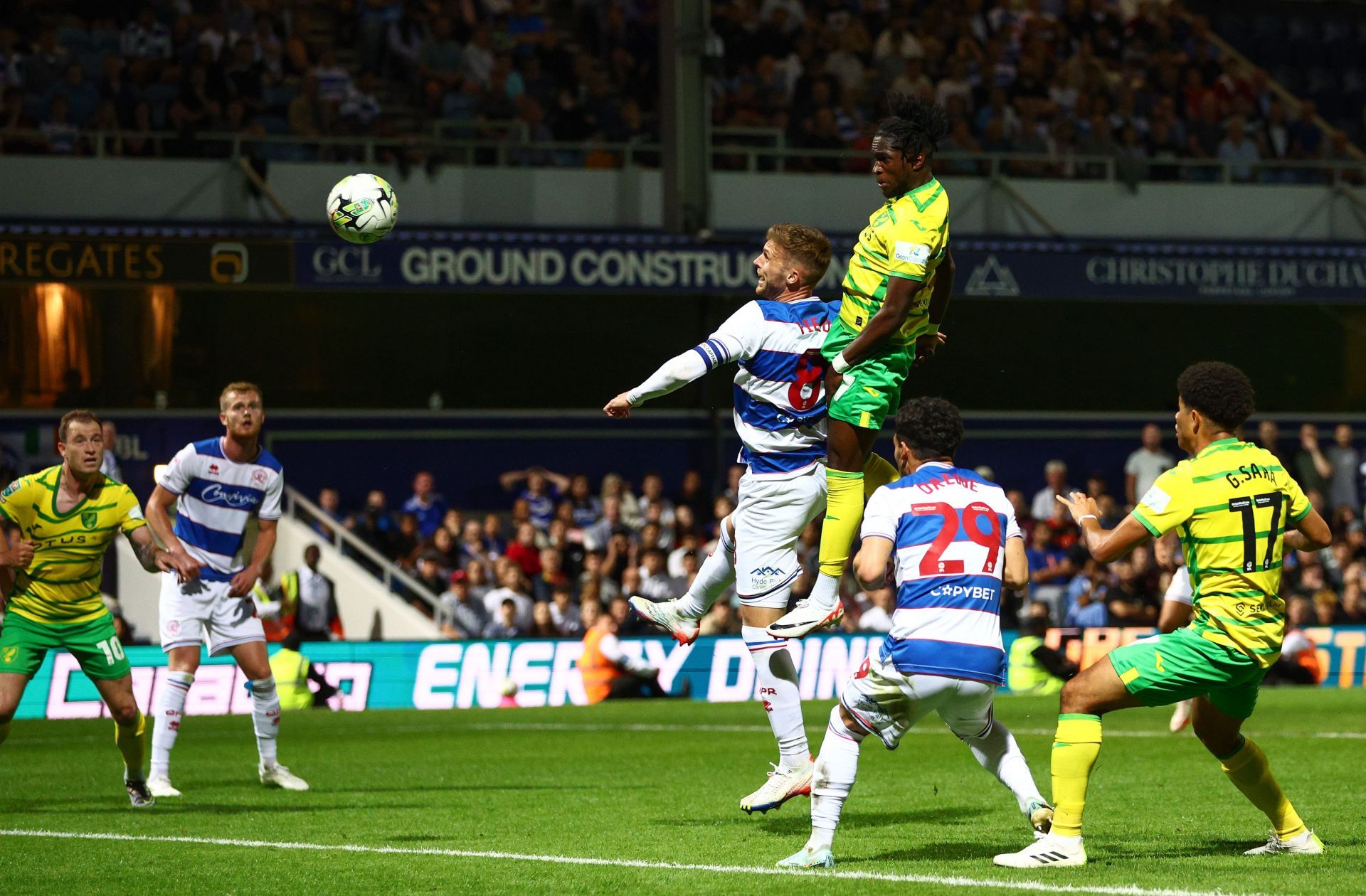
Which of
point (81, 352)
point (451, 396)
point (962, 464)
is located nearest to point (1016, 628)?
point (962, 464)

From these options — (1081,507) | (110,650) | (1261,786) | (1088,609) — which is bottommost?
(1088,609)

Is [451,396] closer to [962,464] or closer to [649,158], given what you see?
[649,158]

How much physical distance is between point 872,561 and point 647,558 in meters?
13.4

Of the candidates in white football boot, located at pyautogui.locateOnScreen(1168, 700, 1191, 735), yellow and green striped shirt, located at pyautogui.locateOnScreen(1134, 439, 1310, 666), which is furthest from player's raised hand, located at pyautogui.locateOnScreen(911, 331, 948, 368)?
white football boot, located at pyautogui.locateOnScreen(1168, 700, 1191, 735)

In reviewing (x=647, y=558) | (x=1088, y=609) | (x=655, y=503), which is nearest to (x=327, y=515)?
(x=655, y=503)

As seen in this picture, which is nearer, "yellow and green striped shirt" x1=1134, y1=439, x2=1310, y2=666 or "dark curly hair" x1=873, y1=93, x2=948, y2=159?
"yellow and green striped shirt" x1=1134, y1=439, x2=1310, y2=666

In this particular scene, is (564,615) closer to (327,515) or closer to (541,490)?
(541,490)

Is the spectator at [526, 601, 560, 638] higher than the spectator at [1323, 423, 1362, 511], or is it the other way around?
the spectator at [1323, 423, 1362, 511]

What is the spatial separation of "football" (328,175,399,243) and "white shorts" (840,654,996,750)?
4846mm

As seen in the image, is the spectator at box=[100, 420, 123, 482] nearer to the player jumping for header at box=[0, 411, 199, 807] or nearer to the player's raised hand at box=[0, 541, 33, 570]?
the player jumping for header at box=[0, 411, 199, 807]

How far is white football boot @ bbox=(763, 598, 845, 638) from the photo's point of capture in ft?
25.5

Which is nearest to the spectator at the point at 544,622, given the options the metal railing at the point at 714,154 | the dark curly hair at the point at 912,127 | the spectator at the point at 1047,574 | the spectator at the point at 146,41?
the spectator at the point at 1047,574

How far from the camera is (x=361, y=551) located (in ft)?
70.1

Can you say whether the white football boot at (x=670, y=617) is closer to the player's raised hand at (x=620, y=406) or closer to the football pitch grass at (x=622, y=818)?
the football pitch grass at (x=622, y=818)
